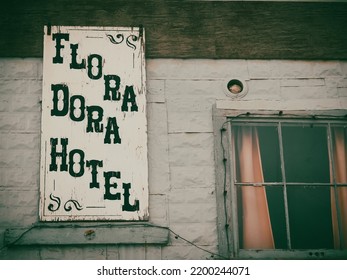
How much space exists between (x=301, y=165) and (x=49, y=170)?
2459 millimetres

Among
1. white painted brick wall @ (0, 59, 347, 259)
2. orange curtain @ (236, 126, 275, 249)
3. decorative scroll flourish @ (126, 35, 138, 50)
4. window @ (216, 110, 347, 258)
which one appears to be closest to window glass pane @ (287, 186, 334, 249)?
window @ (216, 110, 347, 258)

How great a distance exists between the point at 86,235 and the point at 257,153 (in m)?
1.84

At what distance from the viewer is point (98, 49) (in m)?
5.25

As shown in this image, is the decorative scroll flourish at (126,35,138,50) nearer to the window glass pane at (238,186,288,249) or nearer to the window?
the window

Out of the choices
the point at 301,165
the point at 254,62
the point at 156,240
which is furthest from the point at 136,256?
the point at 254,62

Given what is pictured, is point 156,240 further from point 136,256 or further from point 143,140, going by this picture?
point 143,140

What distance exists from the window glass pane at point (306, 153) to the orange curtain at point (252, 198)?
0.30 metres

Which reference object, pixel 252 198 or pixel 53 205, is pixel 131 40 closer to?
pixel 53 205

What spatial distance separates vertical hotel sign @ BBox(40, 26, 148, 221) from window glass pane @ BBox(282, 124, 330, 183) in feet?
4.69

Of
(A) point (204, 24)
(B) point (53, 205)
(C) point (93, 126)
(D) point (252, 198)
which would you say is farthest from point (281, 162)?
(B) point (53, 205)

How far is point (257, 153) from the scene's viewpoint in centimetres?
511

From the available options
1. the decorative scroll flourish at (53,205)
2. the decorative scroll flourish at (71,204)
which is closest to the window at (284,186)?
the decorative scroll flourish at (71,204)

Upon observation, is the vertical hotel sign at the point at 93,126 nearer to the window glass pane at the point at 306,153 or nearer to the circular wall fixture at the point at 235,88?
the circular wall fixture at the point at 235,88

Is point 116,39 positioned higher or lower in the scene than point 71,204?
higher
